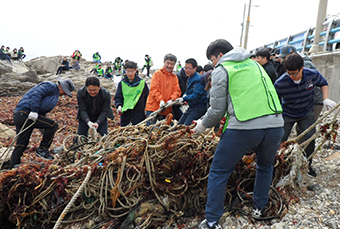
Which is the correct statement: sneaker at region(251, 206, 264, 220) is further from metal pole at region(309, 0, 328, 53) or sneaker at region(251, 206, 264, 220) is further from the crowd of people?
metal pole at region(309, 0, 328, 53)

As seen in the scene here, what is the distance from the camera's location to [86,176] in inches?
110

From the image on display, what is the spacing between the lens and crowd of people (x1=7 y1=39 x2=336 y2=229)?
7.25 feet

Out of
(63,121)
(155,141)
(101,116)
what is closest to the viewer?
(155,141)

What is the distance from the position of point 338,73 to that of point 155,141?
593cm

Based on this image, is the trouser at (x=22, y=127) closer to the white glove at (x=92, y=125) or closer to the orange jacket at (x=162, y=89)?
the white glove at (x=92, y=125)

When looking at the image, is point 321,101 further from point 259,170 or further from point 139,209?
point 139,209

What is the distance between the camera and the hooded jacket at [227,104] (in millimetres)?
2168

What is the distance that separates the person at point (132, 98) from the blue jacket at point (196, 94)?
83 cm

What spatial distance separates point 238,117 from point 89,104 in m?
2.99

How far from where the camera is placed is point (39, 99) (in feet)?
13.5

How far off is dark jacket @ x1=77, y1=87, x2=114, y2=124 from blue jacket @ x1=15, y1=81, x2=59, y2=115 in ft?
1.29

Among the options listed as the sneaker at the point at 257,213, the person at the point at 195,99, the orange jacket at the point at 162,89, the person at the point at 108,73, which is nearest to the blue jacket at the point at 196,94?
the person at the point at 195,99

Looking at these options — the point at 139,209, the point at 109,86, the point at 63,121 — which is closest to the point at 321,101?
the point at 139,209

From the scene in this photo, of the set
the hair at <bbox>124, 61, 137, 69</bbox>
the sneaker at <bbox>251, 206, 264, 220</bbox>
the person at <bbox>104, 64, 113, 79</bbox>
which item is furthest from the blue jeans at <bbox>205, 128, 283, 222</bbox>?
the person at <bbox>104, 64, 113, 79</bbox>
